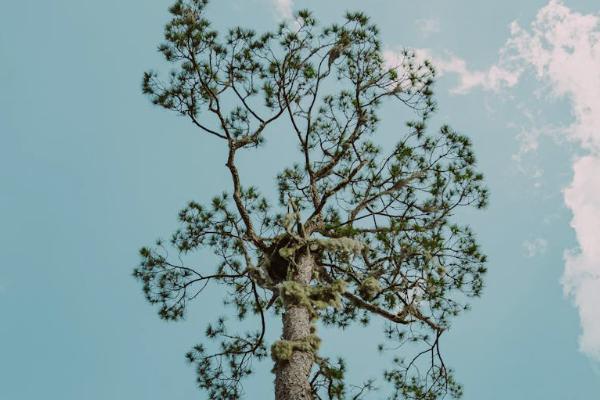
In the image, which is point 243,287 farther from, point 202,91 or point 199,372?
point 202,91

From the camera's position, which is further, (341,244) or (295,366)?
(341,244)

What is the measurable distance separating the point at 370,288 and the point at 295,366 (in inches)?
49.6

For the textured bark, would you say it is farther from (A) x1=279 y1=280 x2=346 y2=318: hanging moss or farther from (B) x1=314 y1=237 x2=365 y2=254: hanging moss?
(B) x1=314 y1=237 x2=365 y2=254: hanging moss

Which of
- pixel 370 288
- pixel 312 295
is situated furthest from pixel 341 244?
pixel 312 295

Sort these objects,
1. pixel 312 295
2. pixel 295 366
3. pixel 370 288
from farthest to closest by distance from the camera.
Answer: pixel 370 288 → pixel 312 295 → pixel 295 366

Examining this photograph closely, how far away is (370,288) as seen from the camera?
5.21m

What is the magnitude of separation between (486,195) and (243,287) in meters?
2.75

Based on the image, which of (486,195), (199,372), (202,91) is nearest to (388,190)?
(486,195)

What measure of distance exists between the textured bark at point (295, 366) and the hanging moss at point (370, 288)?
739 mm

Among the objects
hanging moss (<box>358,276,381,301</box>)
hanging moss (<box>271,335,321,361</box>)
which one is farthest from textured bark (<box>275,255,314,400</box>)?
hanging moss (<box>358,276,381,301</box>)

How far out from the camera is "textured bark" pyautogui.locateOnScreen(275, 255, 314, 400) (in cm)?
405

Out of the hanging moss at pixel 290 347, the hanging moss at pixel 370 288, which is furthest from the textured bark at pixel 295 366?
the hanging moss at pixel 370 288

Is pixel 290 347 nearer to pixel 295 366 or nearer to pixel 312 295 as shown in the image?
pixel 295 366

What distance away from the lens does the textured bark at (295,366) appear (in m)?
4.05
